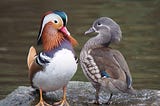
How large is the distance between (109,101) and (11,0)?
32.3ft

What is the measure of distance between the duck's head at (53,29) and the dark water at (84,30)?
3.15 meters

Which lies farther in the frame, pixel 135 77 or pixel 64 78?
pixel 135 77

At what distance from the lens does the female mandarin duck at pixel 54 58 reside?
23.7 feet

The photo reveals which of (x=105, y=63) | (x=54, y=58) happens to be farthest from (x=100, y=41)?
(x=54, y=58)

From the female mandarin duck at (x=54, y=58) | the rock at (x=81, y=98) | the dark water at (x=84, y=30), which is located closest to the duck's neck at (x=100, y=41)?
the female mandarin duck at (x=54, y=58)

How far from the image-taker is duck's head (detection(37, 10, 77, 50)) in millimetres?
7371

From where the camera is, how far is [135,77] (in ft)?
37.0

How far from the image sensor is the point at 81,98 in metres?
7.91

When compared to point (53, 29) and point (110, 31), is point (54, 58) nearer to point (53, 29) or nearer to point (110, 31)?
point (53, 29)

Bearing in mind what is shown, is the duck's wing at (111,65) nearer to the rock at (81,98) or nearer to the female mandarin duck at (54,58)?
the female mandarin duck at (54,58)

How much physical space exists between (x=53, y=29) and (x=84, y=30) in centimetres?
671

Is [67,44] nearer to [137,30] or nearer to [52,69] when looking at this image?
[52,69]

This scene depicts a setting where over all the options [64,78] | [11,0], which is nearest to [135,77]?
[64,78]

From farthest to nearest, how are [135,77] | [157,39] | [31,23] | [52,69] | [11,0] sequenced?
[11,0]
[31,23]
[157,39]
[135,77]
[52,69]
